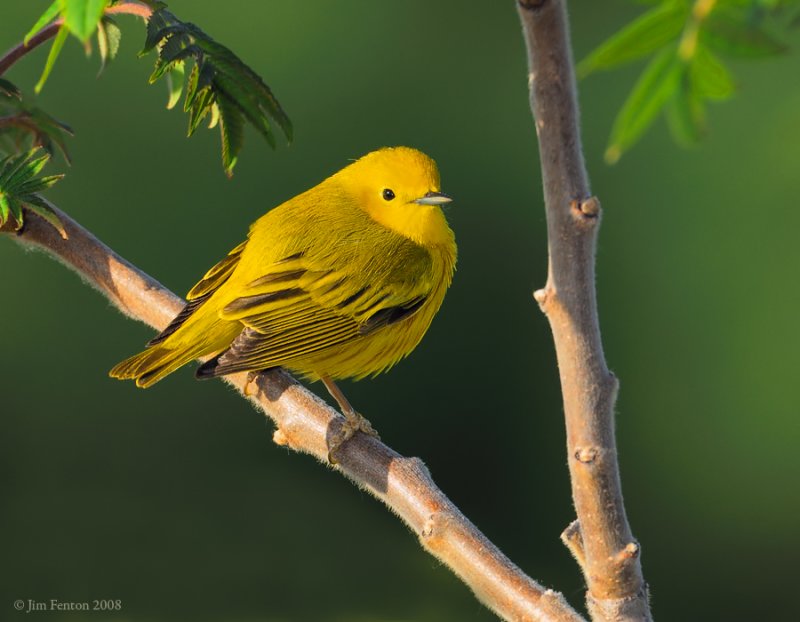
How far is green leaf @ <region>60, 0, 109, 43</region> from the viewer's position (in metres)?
0.82

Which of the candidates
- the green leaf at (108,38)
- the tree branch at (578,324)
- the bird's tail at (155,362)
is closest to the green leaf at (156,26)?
the green leaf at (108,38)

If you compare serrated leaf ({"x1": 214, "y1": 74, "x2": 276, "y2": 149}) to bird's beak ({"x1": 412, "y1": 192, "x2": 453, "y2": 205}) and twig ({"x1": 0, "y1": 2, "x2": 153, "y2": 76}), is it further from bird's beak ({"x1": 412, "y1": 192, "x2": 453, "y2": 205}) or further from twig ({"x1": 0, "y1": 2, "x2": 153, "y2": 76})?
bird's beak ({"x1": 412, "y1": 192, "x2": 453, "y2": 205})

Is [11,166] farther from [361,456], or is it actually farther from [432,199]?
[432,199]

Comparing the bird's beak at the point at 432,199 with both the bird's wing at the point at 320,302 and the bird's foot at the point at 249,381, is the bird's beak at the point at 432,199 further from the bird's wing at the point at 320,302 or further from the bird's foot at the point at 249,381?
the bird's foot at the point at 249,381

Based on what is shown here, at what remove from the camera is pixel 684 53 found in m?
0.71

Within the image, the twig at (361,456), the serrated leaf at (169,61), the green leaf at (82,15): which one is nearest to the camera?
the green leaf at (82,15)

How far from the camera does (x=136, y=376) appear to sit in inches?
67.2

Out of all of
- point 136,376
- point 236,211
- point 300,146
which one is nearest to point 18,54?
point 136,376

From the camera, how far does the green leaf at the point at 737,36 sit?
654 millimetres

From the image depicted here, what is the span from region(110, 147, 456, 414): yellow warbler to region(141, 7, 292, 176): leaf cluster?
0.44m

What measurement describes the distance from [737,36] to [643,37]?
55mm

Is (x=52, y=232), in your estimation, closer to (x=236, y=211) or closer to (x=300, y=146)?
(x=236, y=211)

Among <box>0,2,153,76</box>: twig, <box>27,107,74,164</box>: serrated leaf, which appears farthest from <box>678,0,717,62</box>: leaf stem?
<box>27,107,74,164</box>: serrated leaf

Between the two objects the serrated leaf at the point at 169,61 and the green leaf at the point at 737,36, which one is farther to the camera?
the serrated leaf at the point at 169,61
